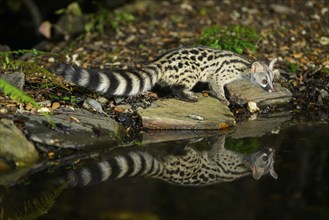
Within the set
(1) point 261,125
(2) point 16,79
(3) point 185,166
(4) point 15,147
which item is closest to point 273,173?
(3) point 185,166

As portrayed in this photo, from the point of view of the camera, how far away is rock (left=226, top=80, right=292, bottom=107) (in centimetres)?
832

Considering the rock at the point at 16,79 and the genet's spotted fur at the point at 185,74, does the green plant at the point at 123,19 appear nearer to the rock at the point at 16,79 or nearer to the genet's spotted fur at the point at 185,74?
the genet's spotted fur at the point at 185,74

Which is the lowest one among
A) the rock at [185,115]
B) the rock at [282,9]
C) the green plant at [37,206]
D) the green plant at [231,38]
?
the rock at [185,115]

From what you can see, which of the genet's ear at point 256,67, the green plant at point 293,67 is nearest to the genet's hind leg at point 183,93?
the genet's ear at point 256,67

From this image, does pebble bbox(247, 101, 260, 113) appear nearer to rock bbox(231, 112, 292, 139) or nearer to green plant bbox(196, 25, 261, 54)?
rock bbox(231, 112, 292, 139)

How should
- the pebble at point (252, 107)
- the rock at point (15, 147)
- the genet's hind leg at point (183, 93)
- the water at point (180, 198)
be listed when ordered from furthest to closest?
the pebble at point (252, 107), the genet's hind leg at point (183, 93), the rock at point (15, 147), the water at point (180, 198)

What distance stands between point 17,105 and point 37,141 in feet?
3.22

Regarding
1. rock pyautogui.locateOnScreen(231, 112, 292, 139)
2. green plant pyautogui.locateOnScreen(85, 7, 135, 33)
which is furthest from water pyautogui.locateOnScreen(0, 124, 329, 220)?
green plant pyautogui.locateOnScreen(85, 7, 135, 33)

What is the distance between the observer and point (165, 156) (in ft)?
20.4

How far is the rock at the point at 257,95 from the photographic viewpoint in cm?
832

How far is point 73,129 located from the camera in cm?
641

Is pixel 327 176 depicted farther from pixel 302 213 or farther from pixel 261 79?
pixel 261 79

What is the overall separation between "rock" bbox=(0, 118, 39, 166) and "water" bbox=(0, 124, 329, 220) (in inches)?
11.3

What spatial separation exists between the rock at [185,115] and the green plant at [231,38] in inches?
76.5
